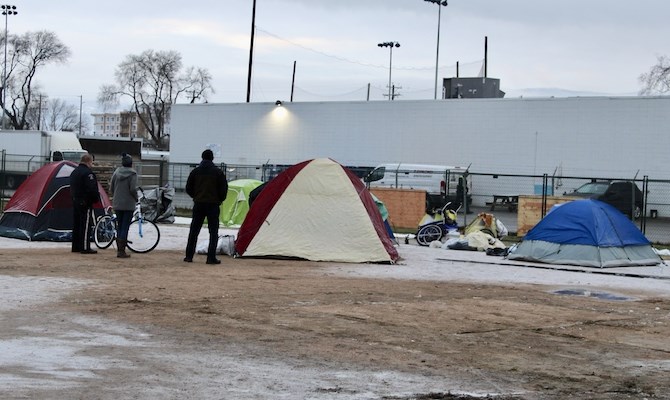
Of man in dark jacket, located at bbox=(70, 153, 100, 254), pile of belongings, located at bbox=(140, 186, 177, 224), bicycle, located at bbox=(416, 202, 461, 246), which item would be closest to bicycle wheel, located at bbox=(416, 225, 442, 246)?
bicycle, located at bbox=(416, 202, 461, 246)

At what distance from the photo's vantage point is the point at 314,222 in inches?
707

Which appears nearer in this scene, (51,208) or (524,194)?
(51,208)

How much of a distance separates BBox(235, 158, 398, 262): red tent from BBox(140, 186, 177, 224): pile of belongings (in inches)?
366

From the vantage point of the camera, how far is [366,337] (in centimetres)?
940

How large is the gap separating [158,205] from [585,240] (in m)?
13.3

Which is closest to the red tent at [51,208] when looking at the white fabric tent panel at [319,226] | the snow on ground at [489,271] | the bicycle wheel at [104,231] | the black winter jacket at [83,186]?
the snow on ground at [489,271]

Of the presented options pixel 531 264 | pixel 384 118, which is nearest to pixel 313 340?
pixel 531 264

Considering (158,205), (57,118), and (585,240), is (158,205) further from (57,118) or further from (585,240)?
(57,118)

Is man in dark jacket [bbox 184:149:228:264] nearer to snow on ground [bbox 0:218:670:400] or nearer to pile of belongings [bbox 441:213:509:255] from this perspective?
snow on ground [bbox 0:218:670:400]

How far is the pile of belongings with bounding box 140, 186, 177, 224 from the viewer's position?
87.8ft

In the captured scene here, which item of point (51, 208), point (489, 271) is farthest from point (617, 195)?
point (51, 208)

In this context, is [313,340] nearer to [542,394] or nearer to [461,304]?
[542,394]

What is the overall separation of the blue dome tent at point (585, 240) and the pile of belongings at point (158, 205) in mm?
11695

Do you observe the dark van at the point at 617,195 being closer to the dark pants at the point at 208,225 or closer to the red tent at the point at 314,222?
the red tent at the point at 314,222
